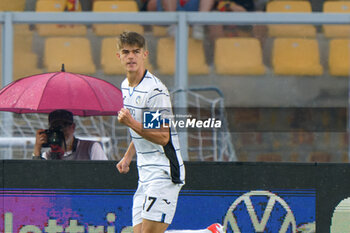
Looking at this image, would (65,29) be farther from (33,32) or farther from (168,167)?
(168,167)

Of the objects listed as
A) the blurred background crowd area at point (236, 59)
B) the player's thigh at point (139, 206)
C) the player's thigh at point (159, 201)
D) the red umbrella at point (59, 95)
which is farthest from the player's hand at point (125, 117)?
the blurred background crowd area at point (236, 59)

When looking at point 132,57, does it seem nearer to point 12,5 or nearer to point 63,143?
point 63,143

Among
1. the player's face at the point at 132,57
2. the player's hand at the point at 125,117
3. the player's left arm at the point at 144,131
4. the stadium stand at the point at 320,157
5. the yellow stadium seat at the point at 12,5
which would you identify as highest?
the yellow stadium seat at the point at 12,5

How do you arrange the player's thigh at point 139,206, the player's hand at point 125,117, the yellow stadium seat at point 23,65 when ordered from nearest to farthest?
the player's hand at point 125,117 < the player's thigh at point 139,206 < the yellow stadium seat at point 23,65

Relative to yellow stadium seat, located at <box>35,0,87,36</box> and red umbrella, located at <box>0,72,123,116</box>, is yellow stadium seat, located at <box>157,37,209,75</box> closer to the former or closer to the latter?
yellow stadium seat, located at <box>35,0,87,36</box>

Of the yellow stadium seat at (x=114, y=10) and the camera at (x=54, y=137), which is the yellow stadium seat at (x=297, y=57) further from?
the camera at (x=54, y=137)

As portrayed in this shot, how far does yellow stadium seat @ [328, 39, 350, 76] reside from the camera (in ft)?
21.4

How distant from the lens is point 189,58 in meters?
6.47

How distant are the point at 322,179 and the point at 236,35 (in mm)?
1737

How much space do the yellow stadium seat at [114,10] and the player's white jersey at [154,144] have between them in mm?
2366

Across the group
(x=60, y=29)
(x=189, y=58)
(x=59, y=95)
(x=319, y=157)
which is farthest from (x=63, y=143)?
(x=319, y=157)

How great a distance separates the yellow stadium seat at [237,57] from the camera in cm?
652

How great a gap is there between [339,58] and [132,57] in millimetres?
2878

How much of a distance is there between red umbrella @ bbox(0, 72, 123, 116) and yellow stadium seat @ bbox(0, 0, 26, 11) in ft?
3.56
